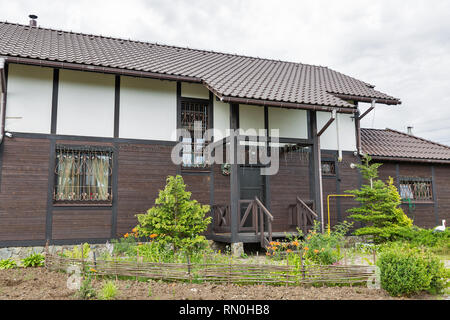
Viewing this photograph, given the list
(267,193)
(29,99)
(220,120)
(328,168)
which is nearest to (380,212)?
(328,168)

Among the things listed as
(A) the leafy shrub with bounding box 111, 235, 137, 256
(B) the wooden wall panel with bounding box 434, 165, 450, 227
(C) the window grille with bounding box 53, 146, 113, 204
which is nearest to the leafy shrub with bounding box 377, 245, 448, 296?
(A) the leafy shrub with bounding box 111, 235, 137, 256

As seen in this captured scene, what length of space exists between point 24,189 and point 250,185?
208 inches

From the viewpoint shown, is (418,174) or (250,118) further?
(418,174)

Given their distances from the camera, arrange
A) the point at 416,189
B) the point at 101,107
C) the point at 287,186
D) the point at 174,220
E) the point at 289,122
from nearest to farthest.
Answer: the point at 174,220, the point at 101,107, the point at 289,122, the point at 287,186, the point at 416,189

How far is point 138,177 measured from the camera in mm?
8906

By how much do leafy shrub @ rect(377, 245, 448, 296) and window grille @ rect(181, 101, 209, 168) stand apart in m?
5.17

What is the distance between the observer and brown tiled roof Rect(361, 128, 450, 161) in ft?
38.6

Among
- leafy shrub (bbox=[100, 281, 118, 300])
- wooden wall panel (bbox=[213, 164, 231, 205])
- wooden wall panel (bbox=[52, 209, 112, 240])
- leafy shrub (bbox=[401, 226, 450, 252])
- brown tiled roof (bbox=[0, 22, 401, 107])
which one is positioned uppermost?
brown tiled roof (bbox=[0, 22, 401, 107])

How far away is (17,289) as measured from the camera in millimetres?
5441

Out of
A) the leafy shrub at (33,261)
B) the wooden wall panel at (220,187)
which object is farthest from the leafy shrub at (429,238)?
the leafy shrub at (33,261)

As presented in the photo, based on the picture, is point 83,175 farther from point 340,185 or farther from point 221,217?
point 340,185

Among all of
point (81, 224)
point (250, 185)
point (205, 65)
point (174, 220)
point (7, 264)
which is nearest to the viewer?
point (7, 264)

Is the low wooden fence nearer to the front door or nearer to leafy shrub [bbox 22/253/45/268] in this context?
leafy shrub [bbox 22/253/45/268]

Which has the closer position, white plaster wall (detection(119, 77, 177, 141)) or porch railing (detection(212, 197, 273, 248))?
porch railing (detection(212, 197, 273, 248))
